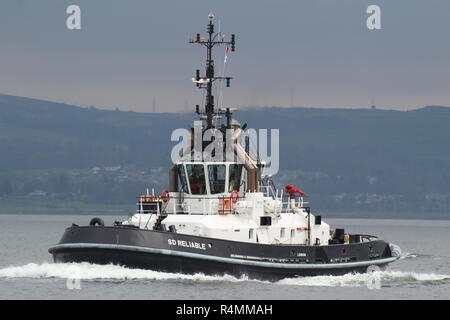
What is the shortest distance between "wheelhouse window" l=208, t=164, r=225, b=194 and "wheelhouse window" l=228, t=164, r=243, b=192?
0.30m

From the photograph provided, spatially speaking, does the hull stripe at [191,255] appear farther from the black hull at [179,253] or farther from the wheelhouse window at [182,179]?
the wheelhouse window at [182,179]

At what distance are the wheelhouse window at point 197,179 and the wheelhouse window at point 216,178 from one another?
0.27m

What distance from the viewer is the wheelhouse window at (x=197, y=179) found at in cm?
4291

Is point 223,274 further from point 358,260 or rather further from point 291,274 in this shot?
point 358,260

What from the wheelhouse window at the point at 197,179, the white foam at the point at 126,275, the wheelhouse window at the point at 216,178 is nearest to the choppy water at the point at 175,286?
the white foam at the point at 126,275

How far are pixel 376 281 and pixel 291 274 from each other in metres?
3.97

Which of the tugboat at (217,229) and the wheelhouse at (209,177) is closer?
the tugboat at (217,229)

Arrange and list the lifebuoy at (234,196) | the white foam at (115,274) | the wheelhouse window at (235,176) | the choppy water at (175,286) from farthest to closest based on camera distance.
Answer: the wheelhouse window at (235,176)
the lifebuoy at (234,196)
the white foam at (115,274)
the choppy water at (175,286)

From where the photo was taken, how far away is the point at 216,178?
42.9m

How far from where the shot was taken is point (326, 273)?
1694 inches

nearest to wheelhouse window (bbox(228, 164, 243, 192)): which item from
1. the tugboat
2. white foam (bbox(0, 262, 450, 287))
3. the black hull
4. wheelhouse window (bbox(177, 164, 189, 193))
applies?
the tugboat

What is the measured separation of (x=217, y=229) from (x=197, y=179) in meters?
2.95

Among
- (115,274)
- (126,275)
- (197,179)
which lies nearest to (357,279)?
(197,179)
